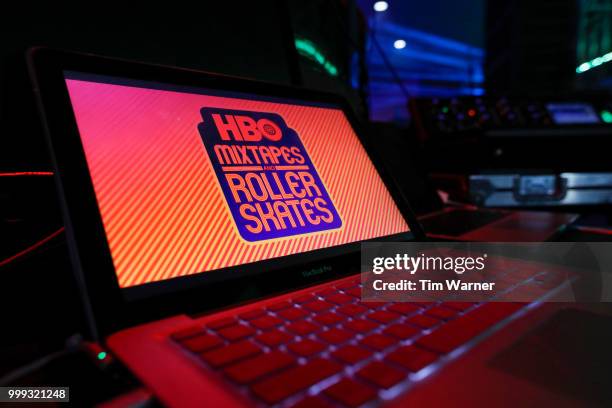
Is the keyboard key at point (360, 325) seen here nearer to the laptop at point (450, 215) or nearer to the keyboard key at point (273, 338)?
the keyboard key at point (273, 338)

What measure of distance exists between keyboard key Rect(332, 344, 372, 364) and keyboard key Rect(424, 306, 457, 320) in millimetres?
107

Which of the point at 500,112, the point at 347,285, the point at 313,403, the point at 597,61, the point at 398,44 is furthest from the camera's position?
the point at 597,61

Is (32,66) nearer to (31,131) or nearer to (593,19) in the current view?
(31,131)

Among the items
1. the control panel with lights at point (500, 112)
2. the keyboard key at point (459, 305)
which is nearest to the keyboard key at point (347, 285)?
the keyboard key at point (459, 305)

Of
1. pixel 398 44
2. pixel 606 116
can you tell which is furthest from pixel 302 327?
pixel 398 44

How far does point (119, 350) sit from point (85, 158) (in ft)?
0.61

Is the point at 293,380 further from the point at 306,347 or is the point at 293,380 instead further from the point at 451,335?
the point at 451,335

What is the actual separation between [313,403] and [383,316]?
14 centimetres

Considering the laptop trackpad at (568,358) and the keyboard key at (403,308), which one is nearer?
the laptop trackpad at (568,358)

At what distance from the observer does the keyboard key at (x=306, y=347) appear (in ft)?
0.93

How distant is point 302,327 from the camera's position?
1.08 feet

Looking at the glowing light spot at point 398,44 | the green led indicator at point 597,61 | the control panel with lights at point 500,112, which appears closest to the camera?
the control panel with lights at point 500,112

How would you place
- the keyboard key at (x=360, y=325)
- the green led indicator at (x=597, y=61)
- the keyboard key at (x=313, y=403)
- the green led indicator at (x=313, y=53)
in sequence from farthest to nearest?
1. the green led indicator at (x=597, y=61)
2. the green led indicator at (x=313, y=53)
3. the keyboard key at (x=360, y=325)
4. the keyboard key at (x=313, y=403)

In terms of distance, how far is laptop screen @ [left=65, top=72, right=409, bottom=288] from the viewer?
0.37 m
